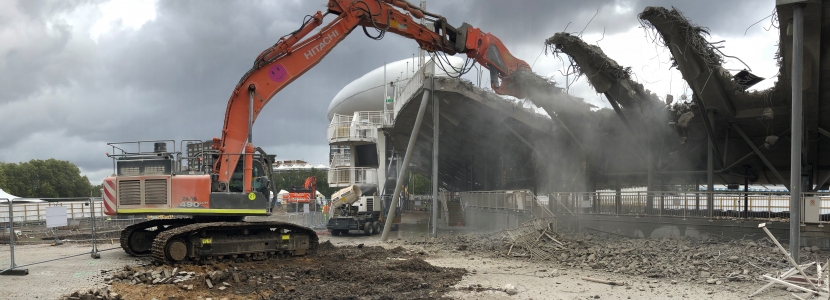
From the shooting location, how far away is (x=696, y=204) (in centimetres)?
1727

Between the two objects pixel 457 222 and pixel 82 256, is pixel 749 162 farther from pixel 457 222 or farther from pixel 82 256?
pixel 82 256

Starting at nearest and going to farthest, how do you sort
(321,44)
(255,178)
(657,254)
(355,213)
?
(657,254)
(255,178)
(321,44)
(355,213)

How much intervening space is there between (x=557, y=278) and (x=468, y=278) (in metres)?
1.86

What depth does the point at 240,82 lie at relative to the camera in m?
14.9

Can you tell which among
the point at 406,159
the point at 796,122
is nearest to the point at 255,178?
the point at 406,159

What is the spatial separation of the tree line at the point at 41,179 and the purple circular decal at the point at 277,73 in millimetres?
50881

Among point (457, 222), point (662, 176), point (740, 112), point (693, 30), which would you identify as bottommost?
point (457, 222)

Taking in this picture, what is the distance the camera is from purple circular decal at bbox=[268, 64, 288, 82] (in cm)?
1522

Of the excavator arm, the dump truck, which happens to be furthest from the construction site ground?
the dump truck

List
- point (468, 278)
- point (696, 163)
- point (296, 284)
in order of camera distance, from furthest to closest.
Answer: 1. point (696, 163)
2. point (468, 278)
3. point (296, 284)

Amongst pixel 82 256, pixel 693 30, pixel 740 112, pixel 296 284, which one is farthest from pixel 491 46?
pixel 82 256

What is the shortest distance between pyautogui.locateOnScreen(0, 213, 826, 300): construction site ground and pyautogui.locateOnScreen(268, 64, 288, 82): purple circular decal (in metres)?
4.62

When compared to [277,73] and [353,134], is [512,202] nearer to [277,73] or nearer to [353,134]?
[277,73]

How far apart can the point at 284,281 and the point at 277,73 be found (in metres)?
6.13
